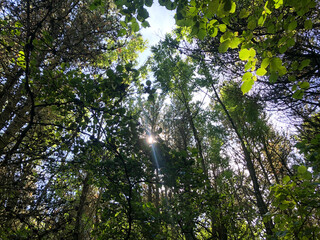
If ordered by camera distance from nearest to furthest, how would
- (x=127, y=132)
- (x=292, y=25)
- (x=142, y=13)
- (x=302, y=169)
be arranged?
(x=292, y=25) < (x=142, y=13) < (x=302, y=169) < (x=127, y=132)

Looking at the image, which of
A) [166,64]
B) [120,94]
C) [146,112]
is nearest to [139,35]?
[166,64]

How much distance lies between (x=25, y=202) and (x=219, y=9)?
4.05 m

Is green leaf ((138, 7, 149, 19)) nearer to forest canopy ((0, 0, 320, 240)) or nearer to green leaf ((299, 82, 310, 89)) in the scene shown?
forest canopy ((0, 0, 320, 240))

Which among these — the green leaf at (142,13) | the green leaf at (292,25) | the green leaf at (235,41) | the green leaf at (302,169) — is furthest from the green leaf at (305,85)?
the green leaf at (142,13)

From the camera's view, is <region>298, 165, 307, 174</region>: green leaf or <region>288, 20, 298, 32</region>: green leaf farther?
<region>298, 165, 307, 174</region>: green leaf

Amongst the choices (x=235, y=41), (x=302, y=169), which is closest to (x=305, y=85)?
(x=235, y=41)

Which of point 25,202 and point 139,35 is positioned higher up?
point 139,35

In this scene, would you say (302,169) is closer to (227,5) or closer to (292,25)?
(292,25)

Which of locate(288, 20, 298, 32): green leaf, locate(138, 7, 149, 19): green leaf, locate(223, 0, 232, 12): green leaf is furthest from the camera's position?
locate(138, 7, 149, 19): green leaf

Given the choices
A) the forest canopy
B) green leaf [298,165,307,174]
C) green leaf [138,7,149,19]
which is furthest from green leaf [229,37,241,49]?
green leaf [298,165,307,174]

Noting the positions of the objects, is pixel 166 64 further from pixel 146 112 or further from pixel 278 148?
pixel 278 148

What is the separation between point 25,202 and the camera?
10.2ft

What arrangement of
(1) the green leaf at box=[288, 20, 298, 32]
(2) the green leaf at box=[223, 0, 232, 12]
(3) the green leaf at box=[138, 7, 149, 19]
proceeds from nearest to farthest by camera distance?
(2) the green leaf at box=[223, 0, 232, 12]
(1) the green leaf at box=[288, 20, 298, 32]
(3) the green leaf at box=[138, 7, 149, 19]

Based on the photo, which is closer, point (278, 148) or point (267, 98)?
point (267, 98)
